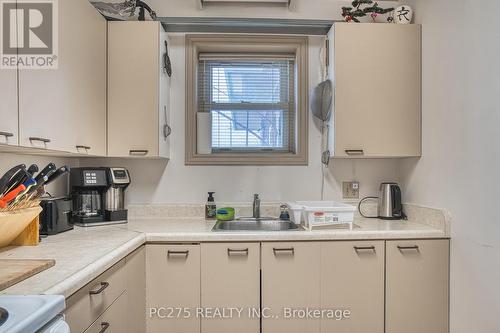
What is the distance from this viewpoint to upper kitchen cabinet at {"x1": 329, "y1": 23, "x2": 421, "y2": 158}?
2.07m

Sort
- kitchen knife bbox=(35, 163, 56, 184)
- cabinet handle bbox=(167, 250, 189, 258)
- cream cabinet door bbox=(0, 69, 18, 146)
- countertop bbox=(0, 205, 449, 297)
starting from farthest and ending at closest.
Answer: cabinet handle bbox=(167, 250, 189, 258) < kitchen knife bbox=(35, 163, 56, 184) < cream cabinet door bbox=(0, 69, 18, 146) < countertop bbox=(0, 205, 449, 297)

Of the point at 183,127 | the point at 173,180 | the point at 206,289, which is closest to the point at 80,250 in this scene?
the point at 206,289

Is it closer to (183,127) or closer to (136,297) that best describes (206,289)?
(136,297)

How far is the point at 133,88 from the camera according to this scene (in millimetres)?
2029

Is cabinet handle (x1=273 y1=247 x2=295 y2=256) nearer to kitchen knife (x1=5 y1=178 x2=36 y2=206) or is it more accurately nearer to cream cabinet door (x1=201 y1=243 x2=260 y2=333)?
cream cabinet door (x1=201 y1=243 x2=260 y2=333)

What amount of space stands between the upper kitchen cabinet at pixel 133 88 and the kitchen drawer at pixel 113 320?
936 millimetres

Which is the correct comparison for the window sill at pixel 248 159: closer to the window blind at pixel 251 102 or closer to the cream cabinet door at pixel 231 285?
the window blind at pixel 251 102

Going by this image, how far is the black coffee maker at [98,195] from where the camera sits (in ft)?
6.29

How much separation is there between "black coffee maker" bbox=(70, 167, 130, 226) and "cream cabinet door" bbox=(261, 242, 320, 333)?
1.02 m

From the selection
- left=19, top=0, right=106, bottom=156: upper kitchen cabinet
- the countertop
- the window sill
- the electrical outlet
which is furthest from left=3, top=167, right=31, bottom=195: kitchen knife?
the electrical outlet

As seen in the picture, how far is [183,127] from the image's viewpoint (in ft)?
7.69

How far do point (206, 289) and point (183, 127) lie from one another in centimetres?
117

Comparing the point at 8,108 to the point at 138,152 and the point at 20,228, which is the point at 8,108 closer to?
the point at 20,228

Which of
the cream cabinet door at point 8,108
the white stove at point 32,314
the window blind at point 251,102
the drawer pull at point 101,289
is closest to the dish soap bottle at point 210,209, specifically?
the window blind at point 251,102
